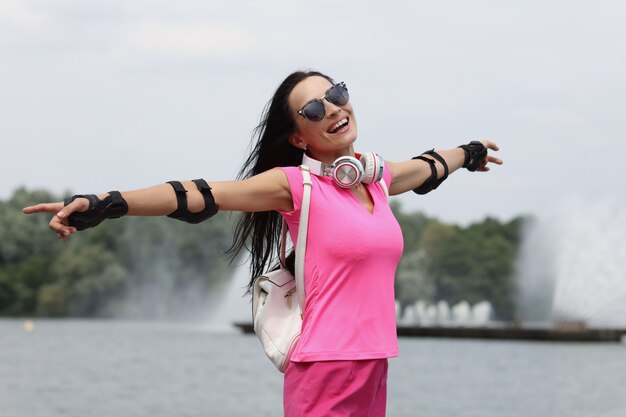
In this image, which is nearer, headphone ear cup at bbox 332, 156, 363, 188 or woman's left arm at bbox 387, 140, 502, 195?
headphone ear cup at bbox 332, 156, 363, 188

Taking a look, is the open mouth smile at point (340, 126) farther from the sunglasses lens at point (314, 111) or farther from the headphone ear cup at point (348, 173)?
the headphone ear cup at point (348, 173)

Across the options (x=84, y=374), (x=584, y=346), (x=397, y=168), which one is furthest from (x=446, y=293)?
(x=397, y=168)

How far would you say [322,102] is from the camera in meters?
4.27

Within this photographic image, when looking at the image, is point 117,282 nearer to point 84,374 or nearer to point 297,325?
point 84,374

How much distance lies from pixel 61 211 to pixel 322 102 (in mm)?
1184

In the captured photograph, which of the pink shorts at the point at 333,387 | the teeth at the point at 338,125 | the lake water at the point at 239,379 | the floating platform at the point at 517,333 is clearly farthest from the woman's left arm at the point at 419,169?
the floating platform at the point at 517,333

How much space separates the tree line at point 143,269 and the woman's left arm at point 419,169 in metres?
82.8

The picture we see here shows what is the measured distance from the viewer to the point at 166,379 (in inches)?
1457

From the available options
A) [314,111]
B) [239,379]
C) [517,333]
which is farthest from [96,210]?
[517,333]

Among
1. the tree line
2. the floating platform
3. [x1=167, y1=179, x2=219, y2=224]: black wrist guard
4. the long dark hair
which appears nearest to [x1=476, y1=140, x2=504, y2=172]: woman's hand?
the long dark hair

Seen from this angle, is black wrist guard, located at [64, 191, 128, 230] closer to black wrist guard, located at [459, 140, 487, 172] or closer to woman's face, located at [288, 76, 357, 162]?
woman's face, located at [288, 76, 357, 162]

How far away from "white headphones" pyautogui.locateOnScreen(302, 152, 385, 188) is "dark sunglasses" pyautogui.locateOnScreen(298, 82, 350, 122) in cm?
16

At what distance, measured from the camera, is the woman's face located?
4.26 m

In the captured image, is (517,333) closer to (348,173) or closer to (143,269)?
(143,269)
